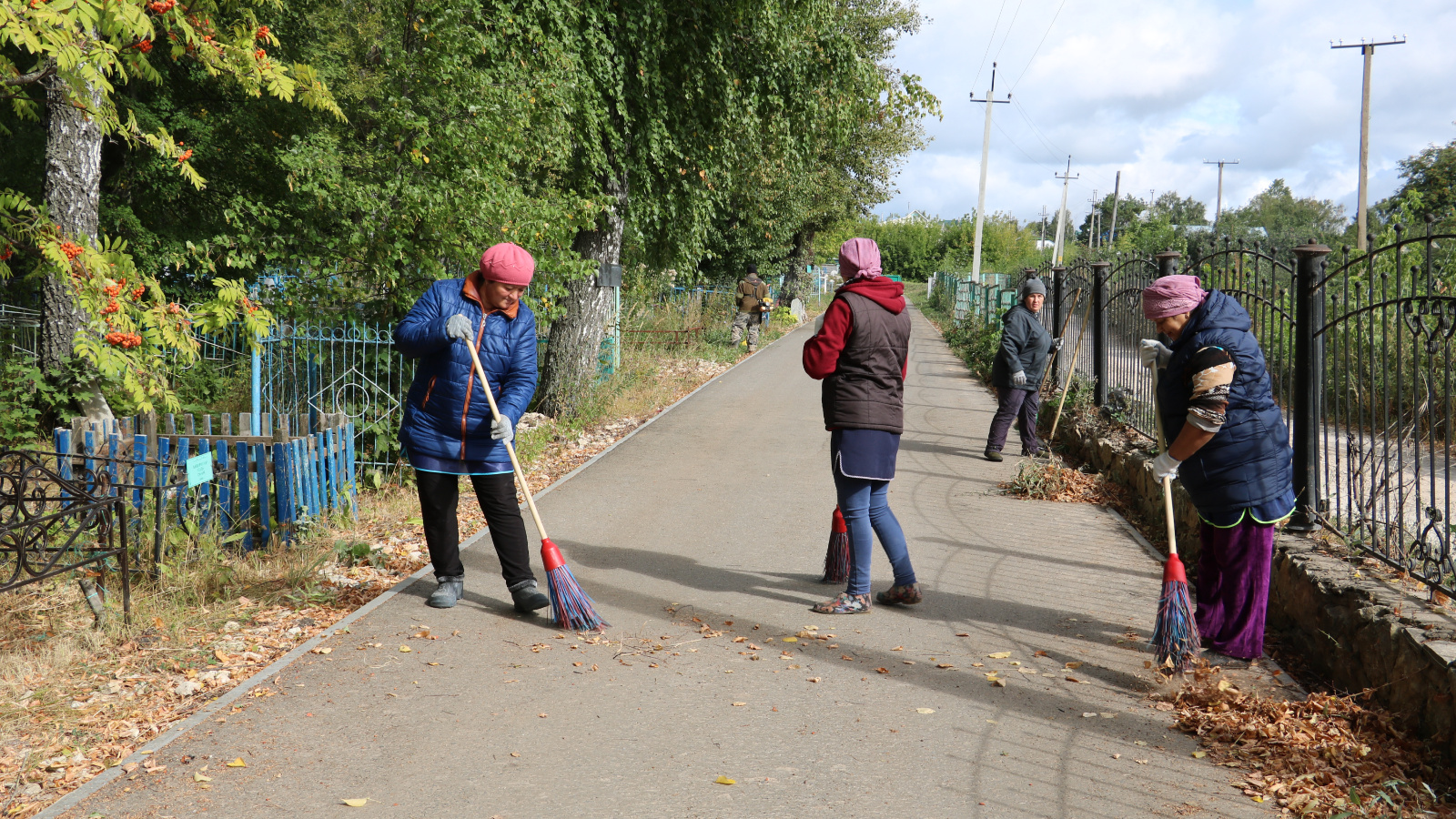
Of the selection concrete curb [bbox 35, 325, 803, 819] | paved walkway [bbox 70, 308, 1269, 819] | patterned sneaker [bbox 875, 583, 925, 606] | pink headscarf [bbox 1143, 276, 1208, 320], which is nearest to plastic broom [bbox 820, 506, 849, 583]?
paved walkway [bbox 70, 308, 1269, 819]

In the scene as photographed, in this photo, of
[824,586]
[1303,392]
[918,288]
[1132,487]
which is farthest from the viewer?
[918,288]

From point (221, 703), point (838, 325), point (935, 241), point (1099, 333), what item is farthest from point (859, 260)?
point (935, 241)

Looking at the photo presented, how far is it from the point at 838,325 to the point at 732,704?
6.48ft

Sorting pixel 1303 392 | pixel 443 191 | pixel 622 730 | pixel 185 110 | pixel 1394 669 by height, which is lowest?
pixel 622 730

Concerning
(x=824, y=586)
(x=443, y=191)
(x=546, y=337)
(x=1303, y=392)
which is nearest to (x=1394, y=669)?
(x=1303, y=392)

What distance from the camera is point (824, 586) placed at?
19.2 feet

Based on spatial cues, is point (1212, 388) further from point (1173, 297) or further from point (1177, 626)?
point (1177, 626)

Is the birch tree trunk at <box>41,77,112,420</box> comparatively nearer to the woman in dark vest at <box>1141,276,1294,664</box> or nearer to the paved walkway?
the paved walkway

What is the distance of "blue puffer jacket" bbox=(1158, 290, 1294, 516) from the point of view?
4.29 metres

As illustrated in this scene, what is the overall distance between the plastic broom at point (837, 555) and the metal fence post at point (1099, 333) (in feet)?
19.2

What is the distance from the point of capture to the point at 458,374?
4.93 meters

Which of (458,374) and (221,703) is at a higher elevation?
(458,374)

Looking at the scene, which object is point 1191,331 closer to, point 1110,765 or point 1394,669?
point 1394,669

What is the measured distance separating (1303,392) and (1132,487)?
100 inches
